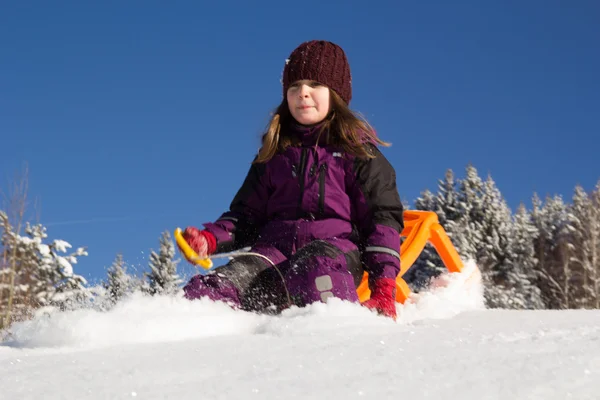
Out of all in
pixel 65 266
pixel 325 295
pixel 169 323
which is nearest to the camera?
pixel 169 323

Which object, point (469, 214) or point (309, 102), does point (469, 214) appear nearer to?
point (469, 214)

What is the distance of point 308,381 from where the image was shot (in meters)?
1.16

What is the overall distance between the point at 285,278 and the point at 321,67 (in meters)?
1.17

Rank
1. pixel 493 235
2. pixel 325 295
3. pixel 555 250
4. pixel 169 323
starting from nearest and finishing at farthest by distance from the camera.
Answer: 1. pixel 169 323
2. pixel 325 295
3. pixel 493 235
4. pixel 555 250

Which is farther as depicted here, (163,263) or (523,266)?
(523,266)

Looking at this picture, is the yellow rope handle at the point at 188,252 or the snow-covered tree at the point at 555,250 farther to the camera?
the snow-covered tree at the point at 555,250

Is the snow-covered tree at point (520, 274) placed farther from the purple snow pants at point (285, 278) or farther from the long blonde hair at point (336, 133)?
the purple snow pants at point (285, 278)

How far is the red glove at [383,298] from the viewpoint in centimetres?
266

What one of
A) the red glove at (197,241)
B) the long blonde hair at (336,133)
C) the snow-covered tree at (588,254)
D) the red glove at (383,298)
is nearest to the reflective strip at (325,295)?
the red glove at (383,298)

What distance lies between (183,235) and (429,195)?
2455 centimetres

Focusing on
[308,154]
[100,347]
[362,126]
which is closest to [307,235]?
[308,154]

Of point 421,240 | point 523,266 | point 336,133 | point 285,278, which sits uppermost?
point 523,266

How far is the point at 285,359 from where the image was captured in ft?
4.46

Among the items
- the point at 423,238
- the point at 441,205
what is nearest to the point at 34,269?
the point at 423,238
